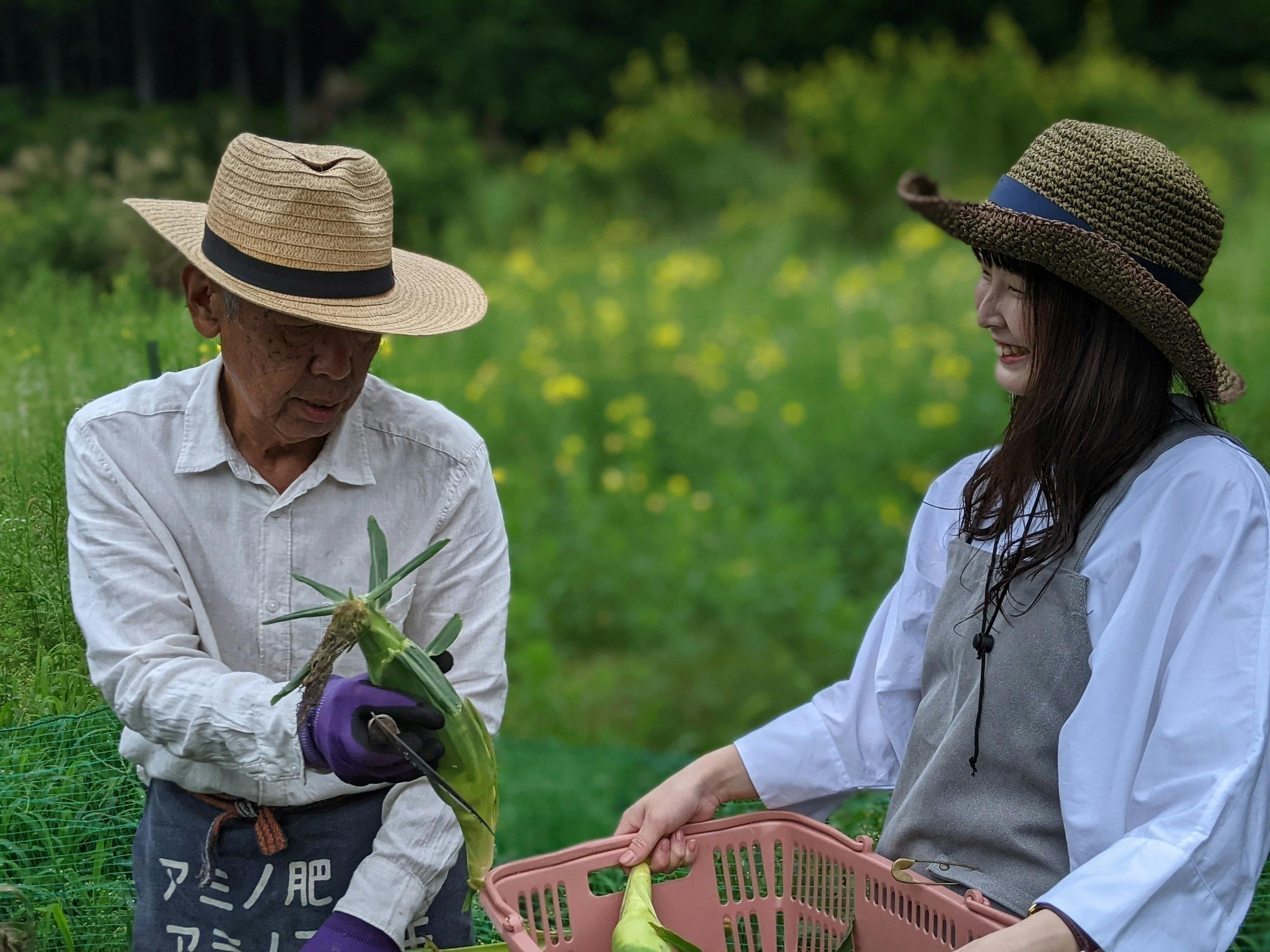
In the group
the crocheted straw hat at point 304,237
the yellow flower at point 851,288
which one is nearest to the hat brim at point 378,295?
the crocheted straw hat at point 304,237

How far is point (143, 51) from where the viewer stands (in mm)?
3844

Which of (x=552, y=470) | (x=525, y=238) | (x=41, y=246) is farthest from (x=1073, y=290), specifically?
(x=525, y=238)

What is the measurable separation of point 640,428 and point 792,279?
6.26 ft

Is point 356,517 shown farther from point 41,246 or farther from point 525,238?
point 525,238

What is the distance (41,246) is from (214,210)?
1075 mm

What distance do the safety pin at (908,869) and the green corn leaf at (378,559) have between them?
0.73 metres

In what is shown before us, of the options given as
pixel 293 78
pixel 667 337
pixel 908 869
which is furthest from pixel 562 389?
pixel 908 869

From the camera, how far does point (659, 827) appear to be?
1.78 m

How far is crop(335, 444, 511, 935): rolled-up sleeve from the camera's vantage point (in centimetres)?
168

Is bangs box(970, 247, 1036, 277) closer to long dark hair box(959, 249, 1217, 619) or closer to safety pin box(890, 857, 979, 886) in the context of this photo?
long dark hair box(959, 249, 1217, 619)

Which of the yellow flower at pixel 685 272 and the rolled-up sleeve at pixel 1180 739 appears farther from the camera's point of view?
the yellow flower at pixel 685 272

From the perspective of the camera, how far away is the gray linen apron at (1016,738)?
165 cm

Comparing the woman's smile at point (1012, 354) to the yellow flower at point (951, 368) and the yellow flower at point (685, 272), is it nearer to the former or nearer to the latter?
the yellow flower at point (951, 368)

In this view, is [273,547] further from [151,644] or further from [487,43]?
[487,43]
